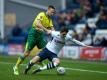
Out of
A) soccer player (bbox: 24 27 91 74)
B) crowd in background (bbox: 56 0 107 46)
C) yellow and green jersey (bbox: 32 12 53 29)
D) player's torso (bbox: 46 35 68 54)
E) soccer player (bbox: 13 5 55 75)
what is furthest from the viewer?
crowd in background (bbox: 56 0 107 46)

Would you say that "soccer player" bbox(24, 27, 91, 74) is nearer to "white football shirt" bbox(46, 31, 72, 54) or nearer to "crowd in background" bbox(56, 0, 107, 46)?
"white football shirt" bbox(46, 31, 72, 54)

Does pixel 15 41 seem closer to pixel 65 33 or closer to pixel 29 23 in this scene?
pixel 29 23

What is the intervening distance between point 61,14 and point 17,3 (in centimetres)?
537

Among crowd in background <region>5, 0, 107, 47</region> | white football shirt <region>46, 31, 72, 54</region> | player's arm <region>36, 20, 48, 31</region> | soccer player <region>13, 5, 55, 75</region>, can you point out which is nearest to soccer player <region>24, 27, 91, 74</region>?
white football shirt <region>46, 31, 72, 54</region>

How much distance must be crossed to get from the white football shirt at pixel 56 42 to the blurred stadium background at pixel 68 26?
625 centimetres

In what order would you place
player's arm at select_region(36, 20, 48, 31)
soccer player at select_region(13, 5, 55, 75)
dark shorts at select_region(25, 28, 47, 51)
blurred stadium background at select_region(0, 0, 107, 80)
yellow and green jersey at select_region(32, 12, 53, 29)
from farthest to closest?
blurred stadium background at select_region(0, 0, 107, 80)
dark shorts at select_region(25, 28, 47, 51)
yellow and green jersey at select_region(32, 12, 53, 29)
soccer player at select_region(13, 5, 55, 75)
player's arm at select_region(36, 20, 48, 31)

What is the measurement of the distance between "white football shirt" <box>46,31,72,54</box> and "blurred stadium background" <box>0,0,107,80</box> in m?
6.25

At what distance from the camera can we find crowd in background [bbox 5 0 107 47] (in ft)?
→ 101

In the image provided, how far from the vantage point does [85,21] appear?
3359 cm

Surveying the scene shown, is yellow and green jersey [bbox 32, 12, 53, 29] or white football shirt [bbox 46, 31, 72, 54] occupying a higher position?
yellow and green jersey [bbox 32, 12, 53, 29]

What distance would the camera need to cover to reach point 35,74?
57.9 feet

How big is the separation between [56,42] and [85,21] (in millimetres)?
16594

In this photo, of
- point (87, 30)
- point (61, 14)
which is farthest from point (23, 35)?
point (87, 30)

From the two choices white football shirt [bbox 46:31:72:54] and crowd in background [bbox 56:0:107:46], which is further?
crowd in background [bbox 56:0:107:46]
